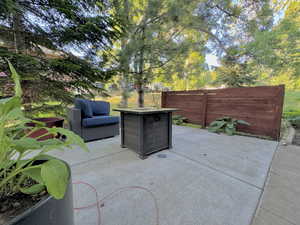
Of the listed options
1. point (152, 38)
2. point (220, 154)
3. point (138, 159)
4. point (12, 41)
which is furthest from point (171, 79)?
point (12, 41)

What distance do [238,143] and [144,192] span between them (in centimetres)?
242

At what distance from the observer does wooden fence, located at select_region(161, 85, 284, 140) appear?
289 centimetres

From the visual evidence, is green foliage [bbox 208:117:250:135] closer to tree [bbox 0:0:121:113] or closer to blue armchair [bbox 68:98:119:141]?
blue armchair [bbox 68:98:119:141]

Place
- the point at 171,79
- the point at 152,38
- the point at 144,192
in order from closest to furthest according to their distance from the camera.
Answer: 1. the point at 144,192
2. the point at 152,38
3. the point at 171,79

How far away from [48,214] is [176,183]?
1.19 meters

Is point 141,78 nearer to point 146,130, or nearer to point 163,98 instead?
point 163,98

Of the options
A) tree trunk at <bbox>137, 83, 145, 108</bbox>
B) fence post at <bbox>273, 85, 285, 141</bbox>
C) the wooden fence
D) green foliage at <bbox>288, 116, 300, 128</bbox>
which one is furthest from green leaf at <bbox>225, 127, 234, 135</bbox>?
tree trunk at <bbox>137, 83, 145, 108</bbox>

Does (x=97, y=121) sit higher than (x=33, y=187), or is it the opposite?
(x=33, y=187)

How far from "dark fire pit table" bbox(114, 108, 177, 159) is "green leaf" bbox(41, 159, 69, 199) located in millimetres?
1321

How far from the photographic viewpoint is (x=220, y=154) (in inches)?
83.7

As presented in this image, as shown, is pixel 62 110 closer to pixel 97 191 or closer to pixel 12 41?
pixel 12 41

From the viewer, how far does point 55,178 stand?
44 cm

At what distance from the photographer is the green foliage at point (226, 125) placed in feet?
10.7

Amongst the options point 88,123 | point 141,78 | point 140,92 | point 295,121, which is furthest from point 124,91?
point 295,121
